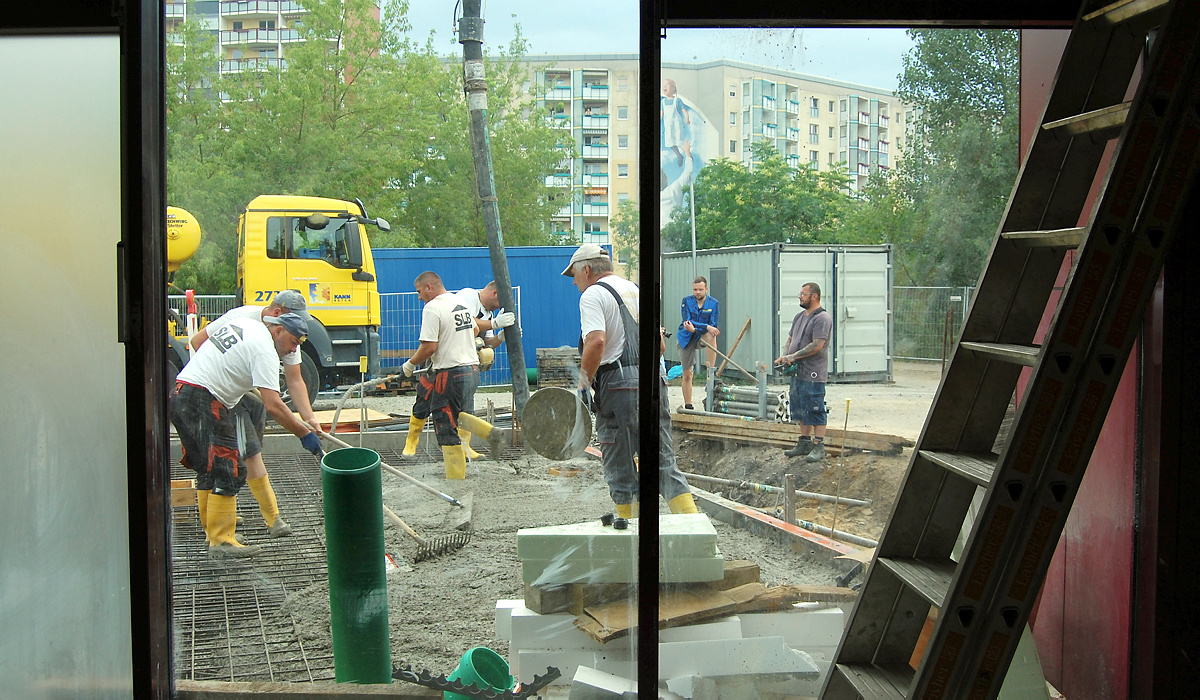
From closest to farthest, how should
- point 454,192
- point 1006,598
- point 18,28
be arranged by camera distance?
point 1006,598 < point 18,28 < point 454,192

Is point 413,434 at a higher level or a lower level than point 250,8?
lower

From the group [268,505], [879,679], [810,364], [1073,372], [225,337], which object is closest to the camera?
[1073,372]

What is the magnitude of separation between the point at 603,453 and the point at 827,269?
2.85ft

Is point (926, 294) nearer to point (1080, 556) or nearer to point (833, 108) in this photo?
point (833, 108)

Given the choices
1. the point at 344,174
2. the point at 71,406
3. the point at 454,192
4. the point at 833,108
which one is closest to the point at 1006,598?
the point at 833,108

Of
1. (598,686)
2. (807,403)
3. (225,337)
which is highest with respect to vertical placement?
(225,337)

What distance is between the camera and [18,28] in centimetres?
236

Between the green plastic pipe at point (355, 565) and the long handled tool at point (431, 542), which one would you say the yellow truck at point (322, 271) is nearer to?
the green plastic pipe at point (355, 565)

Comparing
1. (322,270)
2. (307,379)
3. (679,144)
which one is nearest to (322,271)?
(322,270)

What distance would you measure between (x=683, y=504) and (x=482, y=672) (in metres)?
0.76

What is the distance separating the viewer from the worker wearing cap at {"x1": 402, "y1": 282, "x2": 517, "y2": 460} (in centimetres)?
245

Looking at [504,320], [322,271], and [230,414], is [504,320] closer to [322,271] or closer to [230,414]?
[322,271]

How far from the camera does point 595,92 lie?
2.44m

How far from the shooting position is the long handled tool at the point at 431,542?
2.49m
